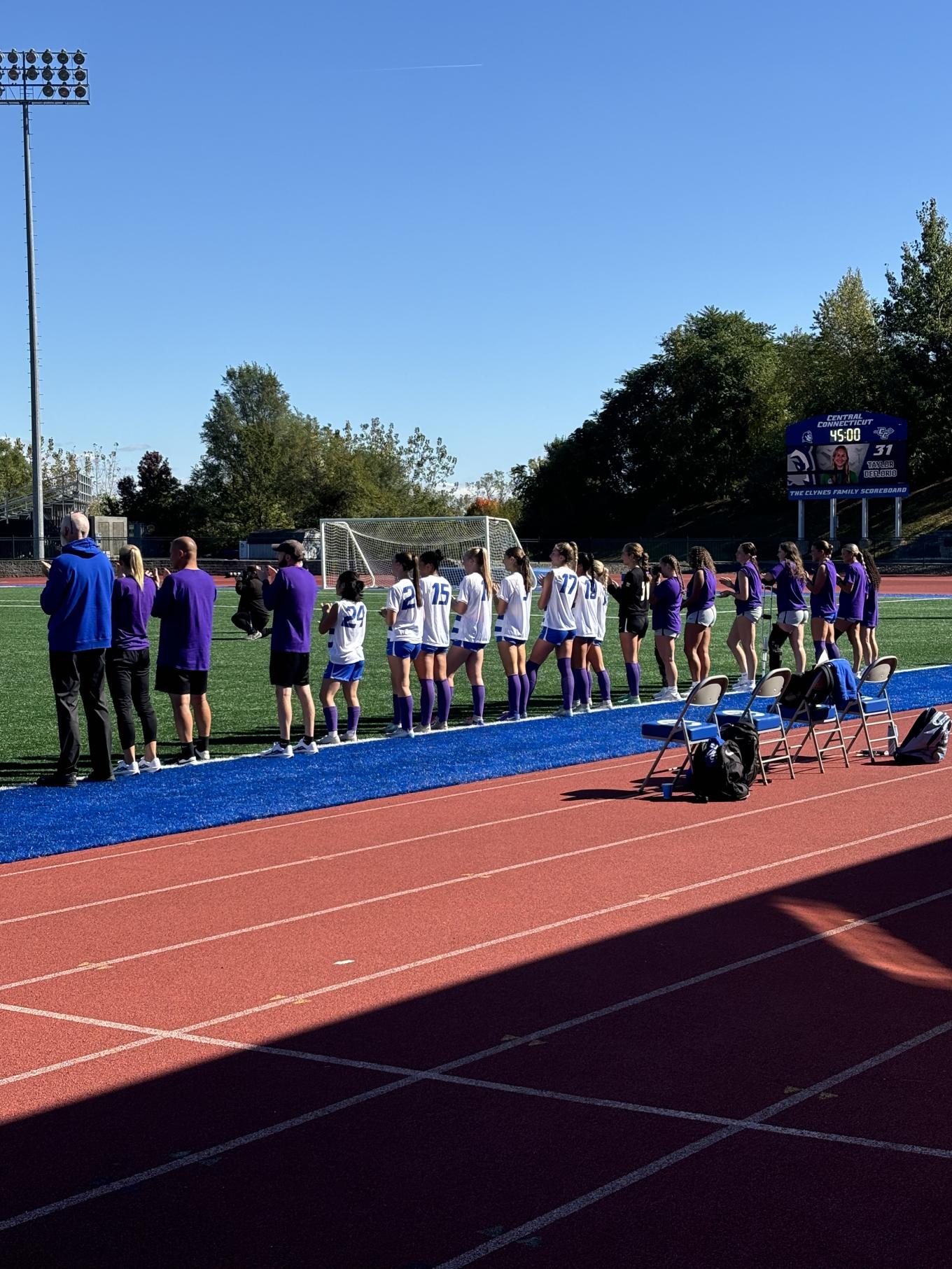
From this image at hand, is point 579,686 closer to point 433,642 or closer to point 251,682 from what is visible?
point 433,642

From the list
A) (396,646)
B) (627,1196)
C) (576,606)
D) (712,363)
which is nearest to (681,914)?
(627,1196)

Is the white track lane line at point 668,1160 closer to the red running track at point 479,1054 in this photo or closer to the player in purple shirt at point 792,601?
the red running track at point 479,1054

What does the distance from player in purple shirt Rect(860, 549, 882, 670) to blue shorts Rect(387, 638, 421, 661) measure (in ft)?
21.4

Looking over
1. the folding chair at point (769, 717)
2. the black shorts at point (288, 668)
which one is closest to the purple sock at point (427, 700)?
the black shorts at point (288, 668)

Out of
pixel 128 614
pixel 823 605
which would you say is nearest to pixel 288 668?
pixel 128 614

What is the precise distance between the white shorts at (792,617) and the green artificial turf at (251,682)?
191 centimetres

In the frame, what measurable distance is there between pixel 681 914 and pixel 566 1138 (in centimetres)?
300

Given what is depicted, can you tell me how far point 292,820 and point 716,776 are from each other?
316 centimetres

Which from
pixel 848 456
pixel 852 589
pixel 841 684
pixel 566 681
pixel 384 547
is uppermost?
pixel 848 456

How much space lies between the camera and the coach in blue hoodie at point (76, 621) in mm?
11023

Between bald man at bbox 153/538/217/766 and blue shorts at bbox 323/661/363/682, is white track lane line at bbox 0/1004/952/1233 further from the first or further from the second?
blue shorts at bbox 323/661/363/682

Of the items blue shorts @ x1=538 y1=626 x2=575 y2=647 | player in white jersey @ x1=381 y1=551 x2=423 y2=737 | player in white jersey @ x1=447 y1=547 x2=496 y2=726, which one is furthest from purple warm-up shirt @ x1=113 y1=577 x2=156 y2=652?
blue shorts @ x1=538 y1=626 x2=575 y2=647

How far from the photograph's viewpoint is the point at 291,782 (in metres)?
12.0

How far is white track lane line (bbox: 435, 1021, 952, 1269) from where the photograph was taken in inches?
150
